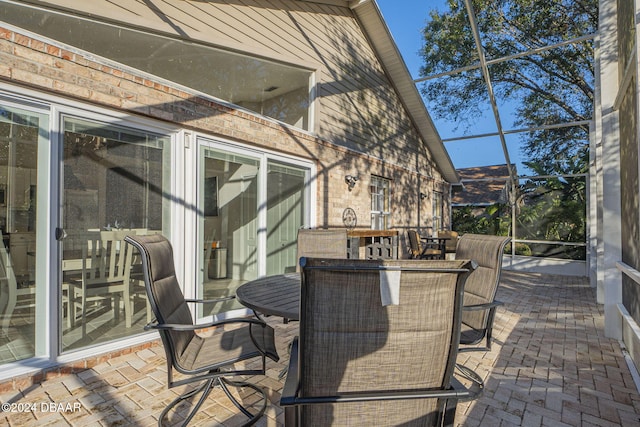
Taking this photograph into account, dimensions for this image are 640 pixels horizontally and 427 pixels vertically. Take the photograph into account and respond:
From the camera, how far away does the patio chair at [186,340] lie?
1.74m

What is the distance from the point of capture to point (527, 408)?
2.24 metres

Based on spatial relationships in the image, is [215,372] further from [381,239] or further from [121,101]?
[381,239]

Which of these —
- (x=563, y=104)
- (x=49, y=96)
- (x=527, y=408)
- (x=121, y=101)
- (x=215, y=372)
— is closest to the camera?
(x=215, y=372)

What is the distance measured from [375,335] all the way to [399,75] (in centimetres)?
803

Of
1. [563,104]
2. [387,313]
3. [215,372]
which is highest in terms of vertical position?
[563,104]

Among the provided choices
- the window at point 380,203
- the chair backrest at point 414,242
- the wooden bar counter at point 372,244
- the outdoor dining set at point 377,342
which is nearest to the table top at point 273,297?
the outdoor dining set at point 377,342

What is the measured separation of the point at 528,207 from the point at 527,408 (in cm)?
846

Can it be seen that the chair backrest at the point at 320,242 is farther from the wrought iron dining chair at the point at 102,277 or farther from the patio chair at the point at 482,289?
the wrought iron dining chair at the point at 102,277

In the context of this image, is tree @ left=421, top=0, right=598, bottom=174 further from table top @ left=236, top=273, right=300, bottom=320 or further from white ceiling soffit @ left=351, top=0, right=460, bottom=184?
table top @ left=236, top=273, right=300, bottom=320

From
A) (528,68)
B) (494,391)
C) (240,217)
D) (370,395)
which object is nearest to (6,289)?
(240,217)

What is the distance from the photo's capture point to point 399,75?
795 centimetres

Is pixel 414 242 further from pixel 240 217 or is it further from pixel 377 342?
pixel 377 342

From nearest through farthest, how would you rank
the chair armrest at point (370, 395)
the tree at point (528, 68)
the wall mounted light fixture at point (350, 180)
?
the chair armrest at point (370, 395) < the wall mounted light fixture at point (350, 180) < the tree at point (528, 68)

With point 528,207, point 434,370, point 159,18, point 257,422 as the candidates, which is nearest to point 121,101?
point 159,18
